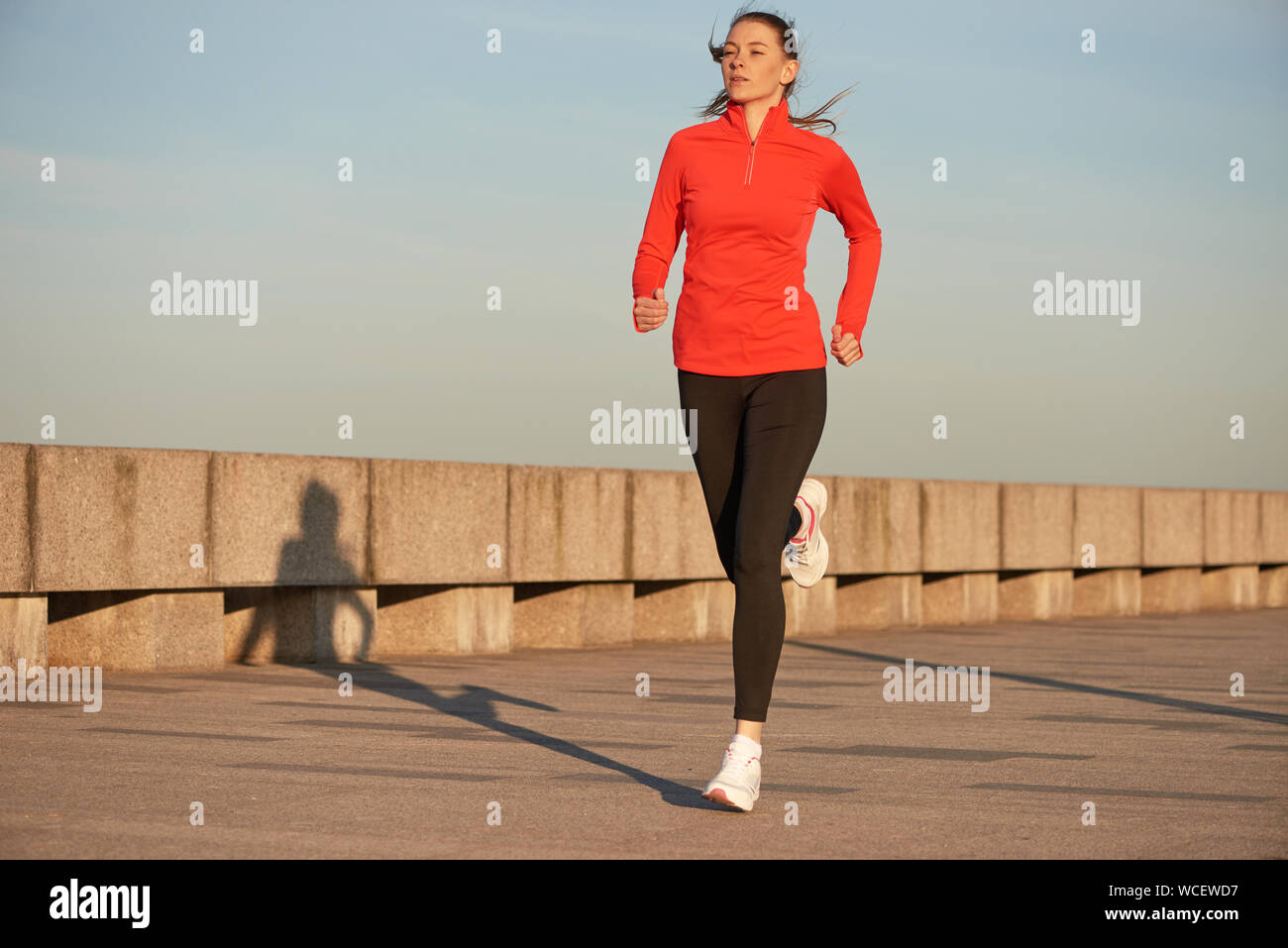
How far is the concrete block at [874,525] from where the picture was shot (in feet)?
48.4

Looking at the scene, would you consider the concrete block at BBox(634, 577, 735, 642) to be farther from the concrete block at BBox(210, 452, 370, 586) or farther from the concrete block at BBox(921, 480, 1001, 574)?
the concrete block at BBox(210, 452, 370, 586)

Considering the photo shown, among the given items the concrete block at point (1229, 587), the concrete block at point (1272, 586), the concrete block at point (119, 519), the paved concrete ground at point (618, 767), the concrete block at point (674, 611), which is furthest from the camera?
the concrete block at point (1272, 586)

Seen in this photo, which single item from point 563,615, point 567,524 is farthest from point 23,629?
point 563,615

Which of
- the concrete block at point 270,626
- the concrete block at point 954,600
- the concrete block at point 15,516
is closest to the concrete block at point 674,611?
the concrete block at point 954,600

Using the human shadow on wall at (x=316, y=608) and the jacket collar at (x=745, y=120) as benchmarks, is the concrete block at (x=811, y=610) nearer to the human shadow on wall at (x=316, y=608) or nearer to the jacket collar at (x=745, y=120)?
the human shadow on wall at (x=316, y=608)

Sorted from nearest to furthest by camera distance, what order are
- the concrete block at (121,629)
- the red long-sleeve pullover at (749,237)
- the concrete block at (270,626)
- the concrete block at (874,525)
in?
1. the red long-sleeve pullover at (749,237)
2. the concrete block at (121,629)
3. the concrete block at (270,626)
4. the concrete block at (874,525)

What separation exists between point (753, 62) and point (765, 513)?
4.43 ft

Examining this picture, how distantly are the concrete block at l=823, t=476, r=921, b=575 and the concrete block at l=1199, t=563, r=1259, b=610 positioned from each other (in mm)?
7766

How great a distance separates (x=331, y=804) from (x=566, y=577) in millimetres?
7504

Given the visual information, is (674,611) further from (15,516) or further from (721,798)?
(721,798)

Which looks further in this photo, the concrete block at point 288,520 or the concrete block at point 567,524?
the concrete block at point 567,524

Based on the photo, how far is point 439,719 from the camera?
730 cm

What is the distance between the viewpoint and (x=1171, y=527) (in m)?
20.2

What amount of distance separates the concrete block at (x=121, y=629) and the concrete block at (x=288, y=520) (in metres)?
0.34
